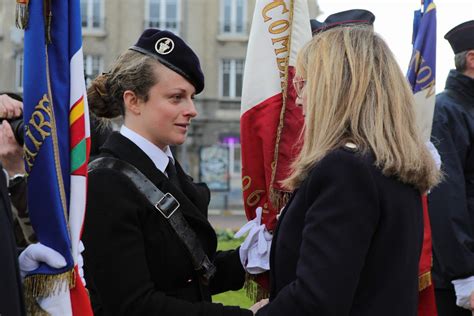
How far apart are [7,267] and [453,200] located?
2.53m

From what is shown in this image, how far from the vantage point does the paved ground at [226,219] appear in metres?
19.0

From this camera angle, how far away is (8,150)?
288cm

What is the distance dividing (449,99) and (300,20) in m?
1.13

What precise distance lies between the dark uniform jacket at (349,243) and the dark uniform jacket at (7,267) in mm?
764

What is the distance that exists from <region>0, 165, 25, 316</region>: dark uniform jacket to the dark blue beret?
96 centimetres

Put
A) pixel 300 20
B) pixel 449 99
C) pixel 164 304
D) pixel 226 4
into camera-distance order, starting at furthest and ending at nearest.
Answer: pixel 226 4 < pixel 449 99 < pixel 300 20 < pixel 164 304

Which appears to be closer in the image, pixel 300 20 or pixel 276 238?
pixel 276 238

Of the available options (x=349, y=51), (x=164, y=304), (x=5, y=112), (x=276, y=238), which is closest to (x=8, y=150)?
(x=5, y=112)

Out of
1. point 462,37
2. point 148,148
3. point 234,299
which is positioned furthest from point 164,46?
point 234,299

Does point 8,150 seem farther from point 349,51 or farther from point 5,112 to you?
point 349,51

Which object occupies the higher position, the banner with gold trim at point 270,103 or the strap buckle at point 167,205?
the banner with gold trim at point 270,103

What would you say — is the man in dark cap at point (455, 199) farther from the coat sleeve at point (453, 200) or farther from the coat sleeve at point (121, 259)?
the coat sleeve at point (121, 259)

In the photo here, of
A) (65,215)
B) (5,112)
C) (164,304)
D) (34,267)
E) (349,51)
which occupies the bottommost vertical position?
(164,304)

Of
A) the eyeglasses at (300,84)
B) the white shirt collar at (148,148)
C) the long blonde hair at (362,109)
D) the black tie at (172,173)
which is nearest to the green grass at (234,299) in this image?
the black tie at (172,173)
